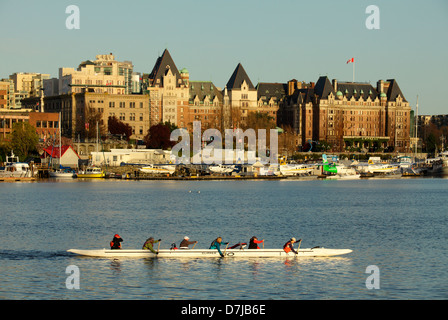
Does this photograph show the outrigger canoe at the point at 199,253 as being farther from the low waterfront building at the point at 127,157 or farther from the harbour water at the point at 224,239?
the low waterfront building at the point at 127,157

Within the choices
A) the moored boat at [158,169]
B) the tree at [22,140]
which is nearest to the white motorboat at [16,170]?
the tree at [22,140]

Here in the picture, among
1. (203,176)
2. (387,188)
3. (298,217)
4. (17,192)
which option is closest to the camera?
(298,217)

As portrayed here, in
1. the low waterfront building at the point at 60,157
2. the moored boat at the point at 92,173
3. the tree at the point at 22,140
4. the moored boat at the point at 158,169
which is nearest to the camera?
the moored boat at the point at 92,173

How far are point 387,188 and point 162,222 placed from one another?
78.6 metres

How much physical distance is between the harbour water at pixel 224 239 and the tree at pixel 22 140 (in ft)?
144

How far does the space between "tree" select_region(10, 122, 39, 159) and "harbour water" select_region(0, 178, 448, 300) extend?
144ft

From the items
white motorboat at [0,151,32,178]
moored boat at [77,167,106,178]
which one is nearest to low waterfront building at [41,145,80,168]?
white motorboat at [0,151,32,178]

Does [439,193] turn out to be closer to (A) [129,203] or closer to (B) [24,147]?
(A) [129,203]

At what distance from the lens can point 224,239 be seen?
231 feet

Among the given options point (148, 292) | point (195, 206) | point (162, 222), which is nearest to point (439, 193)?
point (195, 206)

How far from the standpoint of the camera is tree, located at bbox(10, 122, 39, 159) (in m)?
178

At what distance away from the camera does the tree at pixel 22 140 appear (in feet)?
584

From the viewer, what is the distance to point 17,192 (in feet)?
426
